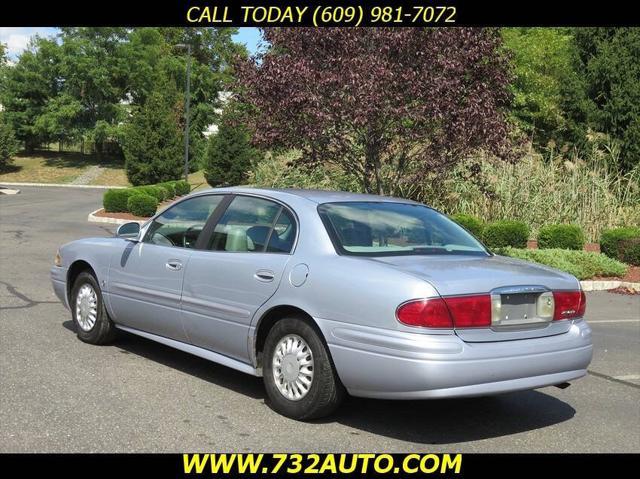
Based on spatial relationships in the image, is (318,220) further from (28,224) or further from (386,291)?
(28,224)

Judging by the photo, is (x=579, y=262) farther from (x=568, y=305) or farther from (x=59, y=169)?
(x=59, y=169)

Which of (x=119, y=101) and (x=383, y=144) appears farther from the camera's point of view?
(x=119, y=101)

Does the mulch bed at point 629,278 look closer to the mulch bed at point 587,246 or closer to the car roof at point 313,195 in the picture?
the mulch bed at point 587,246

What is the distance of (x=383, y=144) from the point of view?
13.5 meters

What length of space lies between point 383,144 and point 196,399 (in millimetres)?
8951

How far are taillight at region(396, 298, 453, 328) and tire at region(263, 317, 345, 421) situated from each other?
25.6 inches

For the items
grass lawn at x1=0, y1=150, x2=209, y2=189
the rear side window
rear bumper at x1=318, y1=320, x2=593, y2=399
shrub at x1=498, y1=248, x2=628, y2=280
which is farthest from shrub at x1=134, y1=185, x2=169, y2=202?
rear bumper at x1=318, y1=320, x2=593, y2=399

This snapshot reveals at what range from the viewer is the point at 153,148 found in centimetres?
4191

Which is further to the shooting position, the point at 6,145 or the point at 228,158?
the point at 6,145

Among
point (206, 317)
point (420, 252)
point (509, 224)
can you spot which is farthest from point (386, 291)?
point (509, 224)

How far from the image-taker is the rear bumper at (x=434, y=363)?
4270 mm

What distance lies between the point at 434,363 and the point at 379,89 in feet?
26.8

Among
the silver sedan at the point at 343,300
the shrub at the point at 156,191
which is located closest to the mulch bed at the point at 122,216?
the shrub at the point at 156,191

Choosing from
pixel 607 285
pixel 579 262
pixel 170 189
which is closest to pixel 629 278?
pixel 607 285
